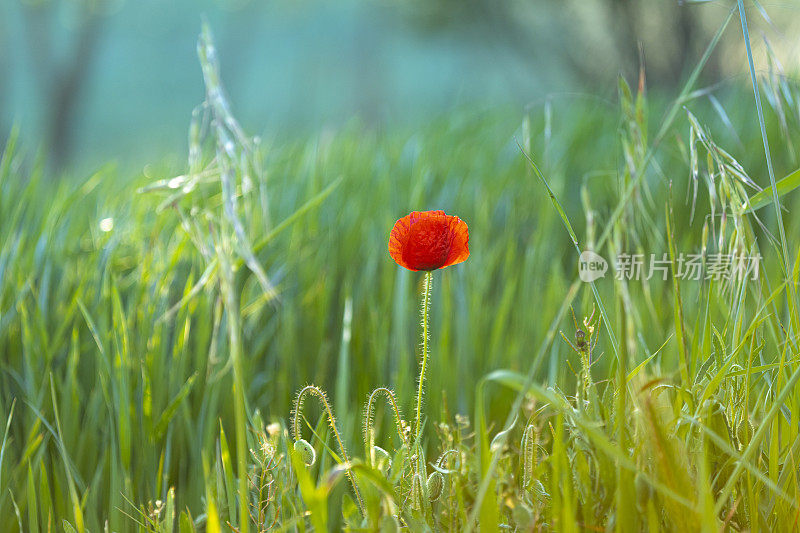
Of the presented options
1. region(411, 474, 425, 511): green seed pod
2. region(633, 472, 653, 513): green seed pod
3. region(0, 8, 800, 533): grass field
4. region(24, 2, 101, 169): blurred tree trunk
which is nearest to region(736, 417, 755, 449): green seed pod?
region(0, 8, 800, 533): grass field

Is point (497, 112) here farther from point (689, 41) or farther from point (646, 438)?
point (689, 41)

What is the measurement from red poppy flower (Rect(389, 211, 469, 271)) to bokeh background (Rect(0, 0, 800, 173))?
0.87 feet

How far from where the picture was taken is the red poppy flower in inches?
19.9

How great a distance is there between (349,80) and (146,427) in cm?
1648

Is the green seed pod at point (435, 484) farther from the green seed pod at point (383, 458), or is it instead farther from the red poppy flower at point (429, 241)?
the red poppy flower at point (429, 241)

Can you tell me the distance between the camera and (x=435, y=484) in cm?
49

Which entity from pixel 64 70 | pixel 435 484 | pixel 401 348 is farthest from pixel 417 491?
pixel 64 70

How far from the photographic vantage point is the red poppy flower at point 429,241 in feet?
1.66

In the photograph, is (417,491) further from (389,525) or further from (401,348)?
(401,348)

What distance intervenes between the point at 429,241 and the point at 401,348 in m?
0.39

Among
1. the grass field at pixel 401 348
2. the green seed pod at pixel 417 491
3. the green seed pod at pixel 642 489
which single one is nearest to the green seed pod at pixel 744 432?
the grass field at pixel 401 348

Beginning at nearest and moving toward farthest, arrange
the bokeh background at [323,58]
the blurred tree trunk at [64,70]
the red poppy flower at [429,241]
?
1. the red poppy flower at [429,241]
2. the bokeh background at [323,58]
3. the blurred tree trunk at [64,70]

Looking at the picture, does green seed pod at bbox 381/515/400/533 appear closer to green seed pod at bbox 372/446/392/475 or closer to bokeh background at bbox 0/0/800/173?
green seed pod at bbox 372/446/392/475

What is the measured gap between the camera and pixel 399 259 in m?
0.52
